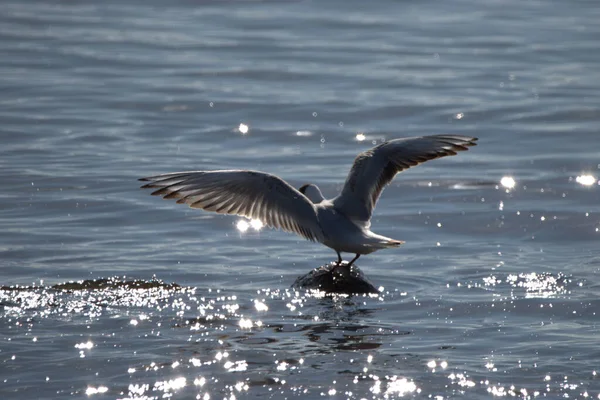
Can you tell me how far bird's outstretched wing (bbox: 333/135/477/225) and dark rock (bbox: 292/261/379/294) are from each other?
0.46m

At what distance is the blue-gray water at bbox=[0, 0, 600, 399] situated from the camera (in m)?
6.47

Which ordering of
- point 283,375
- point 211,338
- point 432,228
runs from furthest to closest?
point 432,228
point 211,338
point 283,375

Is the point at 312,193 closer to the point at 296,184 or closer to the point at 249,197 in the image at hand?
the point at 249,197

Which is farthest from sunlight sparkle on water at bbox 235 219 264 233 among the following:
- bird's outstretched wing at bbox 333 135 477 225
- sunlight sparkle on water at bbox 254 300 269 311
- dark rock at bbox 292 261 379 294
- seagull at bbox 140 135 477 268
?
sunlight sparkle on water at bbox 254 300 269 311

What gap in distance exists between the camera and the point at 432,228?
1016 centimetres

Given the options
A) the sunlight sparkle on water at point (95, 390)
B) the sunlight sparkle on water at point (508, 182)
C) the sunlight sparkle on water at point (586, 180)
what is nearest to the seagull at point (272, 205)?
the sunlight sparkle on water at point (95, 390)

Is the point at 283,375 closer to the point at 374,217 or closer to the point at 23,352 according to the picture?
the point at 23,352

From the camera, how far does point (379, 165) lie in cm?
884

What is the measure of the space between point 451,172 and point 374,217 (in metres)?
2.02

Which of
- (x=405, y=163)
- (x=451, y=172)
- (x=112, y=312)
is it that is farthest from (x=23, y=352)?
(x=451, y=172)

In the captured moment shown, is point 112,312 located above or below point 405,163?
below

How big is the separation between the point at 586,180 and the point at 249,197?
496cm

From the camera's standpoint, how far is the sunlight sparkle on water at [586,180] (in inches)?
455

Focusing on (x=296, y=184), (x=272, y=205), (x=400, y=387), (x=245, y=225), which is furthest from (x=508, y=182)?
(x=400, y=387)
